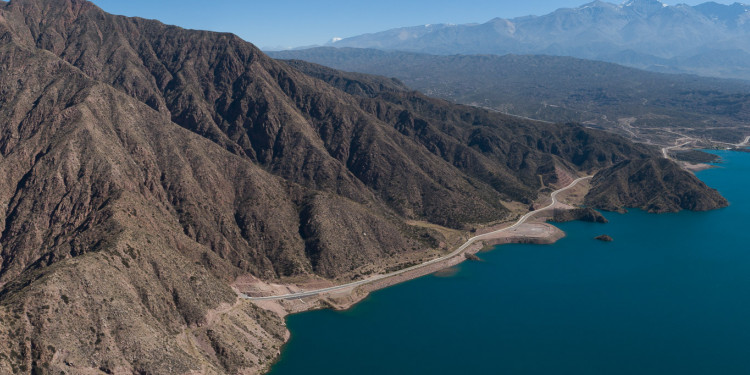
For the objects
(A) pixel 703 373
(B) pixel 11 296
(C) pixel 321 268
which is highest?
(B) pixel 11 296

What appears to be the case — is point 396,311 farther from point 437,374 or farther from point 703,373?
point 703,373

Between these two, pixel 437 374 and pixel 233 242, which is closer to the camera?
pixel 437 374

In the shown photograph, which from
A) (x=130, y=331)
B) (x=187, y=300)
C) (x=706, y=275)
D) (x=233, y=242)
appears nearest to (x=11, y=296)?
(x=130, y=331)

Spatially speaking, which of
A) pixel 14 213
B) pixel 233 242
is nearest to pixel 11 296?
pixel 14 213

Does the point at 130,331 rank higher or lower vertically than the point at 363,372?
higher

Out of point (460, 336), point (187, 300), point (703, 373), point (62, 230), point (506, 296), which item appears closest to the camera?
point (703, 373)

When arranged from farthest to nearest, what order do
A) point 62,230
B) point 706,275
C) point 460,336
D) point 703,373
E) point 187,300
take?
1. point 706,275
2. point 62,230
3. point 460,336
4. point 187,300
5. point 703,373

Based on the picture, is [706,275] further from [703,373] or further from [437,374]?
[437,374]
